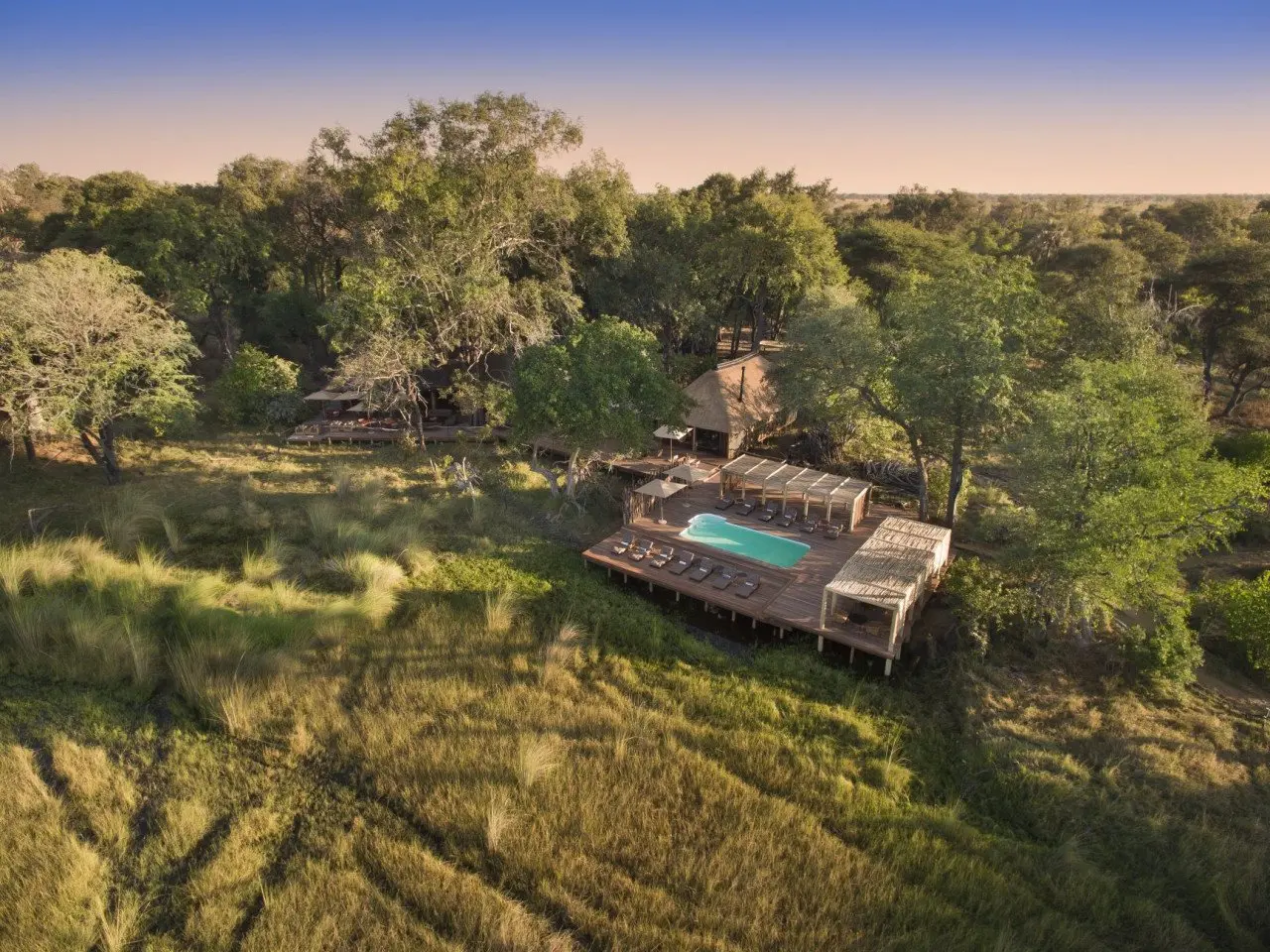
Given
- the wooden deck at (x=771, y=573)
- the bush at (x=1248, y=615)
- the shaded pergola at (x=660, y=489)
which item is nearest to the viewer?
the bush at (x=1248, y=615)

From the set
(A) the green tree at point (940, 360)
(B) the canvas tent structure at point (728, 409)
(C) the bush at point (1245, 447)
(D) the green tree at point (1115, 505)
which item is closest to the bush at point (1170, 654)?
(D) the green tree at point (1115, 505)

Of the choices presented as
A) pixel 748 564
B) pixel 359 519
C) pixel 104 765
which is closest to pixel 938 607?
pixel 748 564

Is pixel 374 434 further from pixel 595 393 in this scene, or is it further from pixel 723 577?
pixel 723 577

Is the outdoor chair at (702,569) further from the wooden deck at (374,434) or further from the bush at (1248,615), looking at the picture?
the wooden deck at (374,434)

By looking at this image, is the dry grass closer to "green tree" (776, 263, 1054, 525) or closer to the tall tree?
the tall tree

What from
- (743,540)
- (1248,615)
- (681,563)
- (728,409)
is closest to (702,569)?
(681,563)

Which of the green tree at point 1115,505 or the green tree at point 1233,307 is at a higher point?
the green tree at point 1233,307

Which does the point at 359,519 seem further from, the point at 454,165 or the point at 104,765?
the point at 454,165
